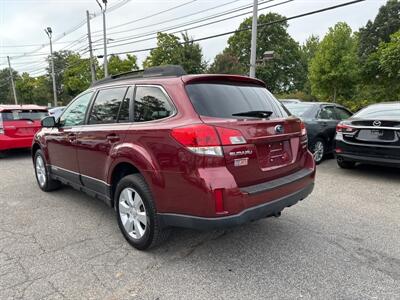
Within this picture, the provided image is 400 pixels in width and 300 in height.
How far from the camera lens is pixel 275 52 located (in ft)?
147

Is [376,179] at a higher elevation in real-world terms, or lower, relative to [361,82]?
lower

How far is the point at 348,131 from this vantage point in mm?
6090

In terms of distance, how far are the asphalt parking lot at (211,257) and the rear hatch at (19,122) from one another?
14.7 ft

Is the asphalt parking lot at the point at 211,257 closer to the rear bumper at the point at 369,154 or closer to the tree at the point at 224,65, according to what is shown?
the rear bumper at the point at 369,154

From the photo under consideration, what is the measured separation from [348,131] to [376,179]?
3.42ft

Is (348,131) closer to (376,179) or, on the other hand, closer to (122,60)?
(376,179)

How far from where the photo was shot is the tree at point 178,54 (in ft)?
101

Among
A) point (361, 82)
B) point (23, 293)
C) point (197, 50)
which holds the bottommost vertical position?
point (23, 293)

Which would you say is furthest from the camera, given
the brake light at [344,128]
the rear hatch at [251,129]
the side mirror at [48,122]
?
the brake light at [344,128]

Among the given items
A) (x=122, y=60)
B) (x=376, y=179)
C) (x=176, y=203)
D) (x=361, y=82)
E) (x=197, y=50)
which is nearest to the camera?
(x=176, y=203)

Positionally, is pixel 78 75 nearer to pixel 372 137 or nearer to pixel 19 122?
pixel 19 122

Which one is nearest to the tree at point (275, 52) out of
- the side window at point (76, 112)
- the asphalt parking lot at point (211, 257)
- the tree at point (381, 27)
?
the tree at point (381, 27)

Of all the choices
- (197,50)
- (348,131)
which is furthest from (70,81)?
(348,131)

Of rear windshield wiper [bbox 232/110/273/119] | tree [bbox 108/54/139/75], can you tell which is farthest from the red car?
tree [bbox 108/54/139/75]
